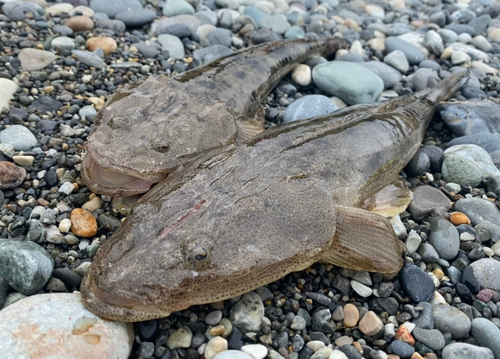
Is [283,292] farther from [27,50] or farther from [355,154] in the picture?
[27,50]

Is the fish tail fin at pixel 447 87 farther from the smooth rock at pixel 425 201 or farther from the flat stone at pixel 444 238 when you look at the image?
the flat stone at pixel 444 238

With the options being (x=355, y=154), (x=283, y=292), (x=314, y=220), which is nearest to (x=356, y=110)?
(x=355, y=154)

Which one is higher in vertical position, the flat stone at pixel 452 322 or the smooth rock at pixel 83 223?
the smooth rock at pixel 83 223

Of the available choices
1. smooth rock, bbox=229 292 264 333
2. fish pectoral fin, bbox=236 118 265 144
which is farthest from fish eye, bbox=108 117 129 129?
smooth rock, bbox=229 292 264 333

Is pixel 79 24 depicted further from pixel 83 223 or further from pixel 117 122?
pixel 83 223

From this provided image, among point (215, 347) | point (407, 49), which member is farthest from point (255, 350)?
point (407, 49)

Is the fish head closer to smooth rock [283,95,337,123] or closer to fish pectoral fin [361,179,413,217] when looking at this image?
smooth rock [283,95,337,123]

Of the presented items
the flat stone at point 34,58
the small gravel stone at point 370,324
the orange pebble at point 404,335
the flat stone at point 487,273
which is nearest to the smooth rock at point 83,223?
the small gravel stone at point 370,324
